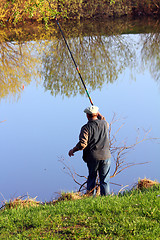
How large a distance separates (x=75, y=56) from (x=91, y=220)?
14.1 metres

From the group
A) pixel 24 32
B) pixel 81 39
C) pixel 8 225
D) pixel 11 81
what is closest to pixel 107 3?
pixel 24 32

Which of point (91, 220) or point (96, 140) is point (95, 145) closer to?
point (96, 140)

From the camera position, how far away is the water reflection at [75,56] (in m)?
15.1

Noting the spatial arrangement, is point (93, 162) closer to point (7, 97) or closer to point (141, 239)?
point (141, 239)

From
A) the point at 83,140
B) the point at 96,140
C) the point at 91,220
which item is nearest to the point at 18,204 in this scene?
the point at 83,140

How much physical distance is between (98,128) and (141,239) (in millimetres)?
2494

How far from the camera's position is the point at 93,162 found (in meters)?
6.31

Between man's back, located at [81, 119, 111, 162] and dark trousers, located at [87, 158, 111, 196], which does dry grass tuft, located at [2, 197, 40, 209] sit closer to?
dark trousers, located at [87, 158, 111, 196]

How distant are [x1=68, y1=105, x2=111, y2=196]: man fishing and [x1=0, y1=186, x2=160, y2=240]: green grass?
42.7 inches

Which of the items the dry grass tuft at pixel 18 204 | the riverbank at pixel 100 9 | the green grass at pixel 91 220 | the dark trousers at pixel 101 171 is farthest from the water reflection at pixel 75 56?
the green grass at pixel 91 220

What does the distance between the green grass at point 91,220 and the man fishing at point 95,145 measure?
109cm

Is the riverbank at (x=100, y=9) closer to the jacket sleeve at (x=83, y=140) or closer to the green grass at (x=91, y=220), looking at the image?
the jacket sleeve at (x=83, y=140)

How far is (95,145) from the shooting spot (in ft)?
20.5

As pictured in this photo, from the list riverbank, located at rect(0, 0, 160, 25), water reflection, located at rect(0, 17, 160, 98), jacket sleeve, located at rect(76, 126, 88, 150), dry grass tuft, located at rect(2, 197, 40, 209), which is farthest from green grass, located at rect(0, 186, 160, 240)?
riverbank, located at rect(0, 0, 160, 25)
